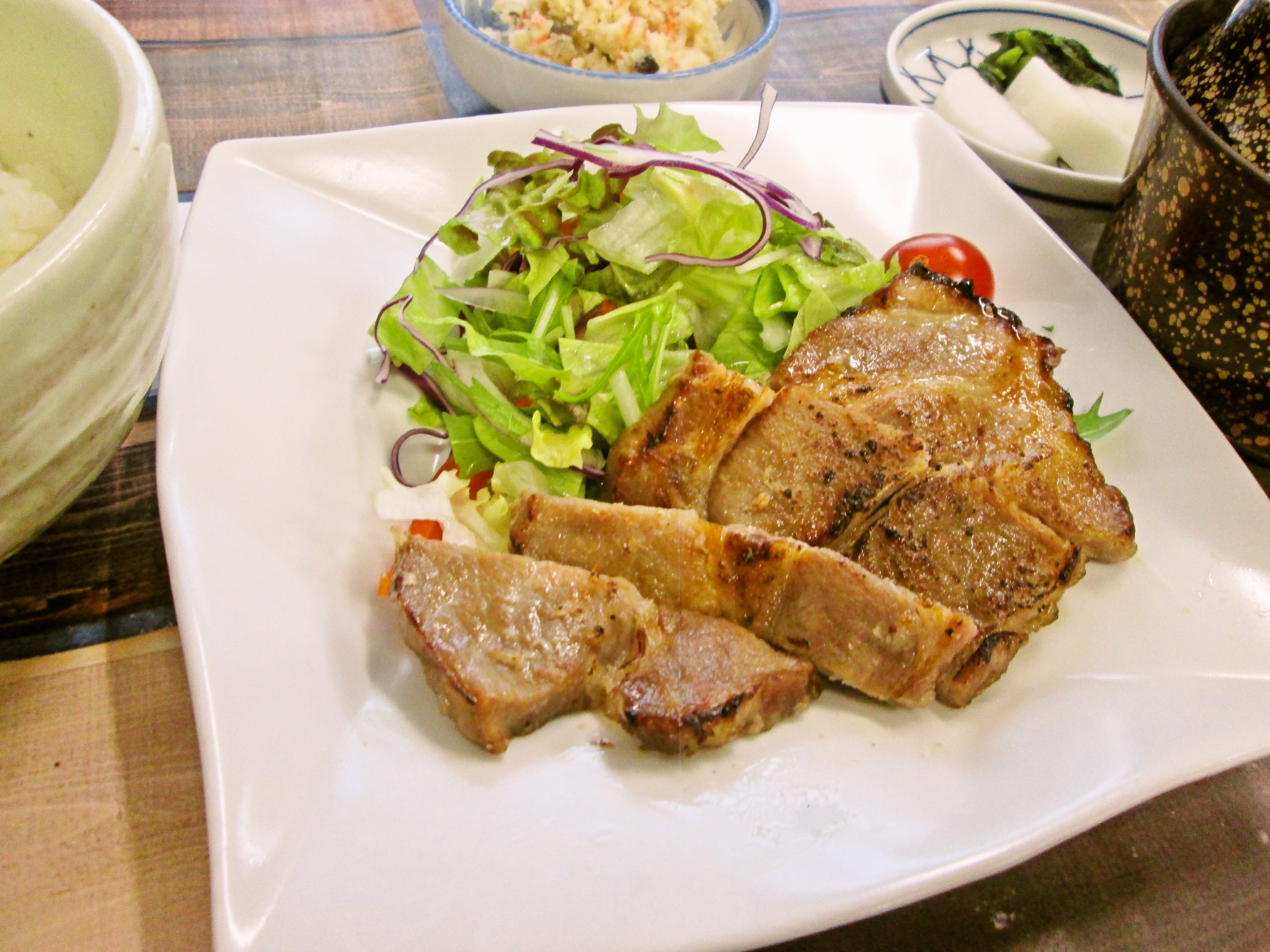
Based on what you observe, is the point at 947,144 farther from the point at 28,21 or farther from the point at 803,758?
the point at 28,21

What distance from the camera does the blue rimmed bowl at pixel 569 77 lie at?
311 centimetres

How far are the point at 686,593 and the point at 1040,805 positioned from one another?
0.77m

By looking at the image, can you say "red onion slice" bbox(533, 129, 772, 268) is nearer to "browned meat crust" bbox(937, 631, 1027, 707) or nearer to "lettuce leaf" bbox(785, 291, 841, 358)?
"lettuce leaf" bbox(785, 291, 841, 358)

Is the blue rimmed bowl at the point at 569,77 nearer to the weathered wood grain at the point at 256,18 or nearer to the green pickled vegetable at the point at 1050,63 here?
the weathered wood grain at the point at 256,18

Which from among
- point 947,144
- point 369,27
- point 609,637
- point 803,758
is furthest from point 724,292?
point 369,27

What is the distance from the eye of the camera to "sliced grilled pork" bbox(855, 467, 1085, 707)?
1.89 metres

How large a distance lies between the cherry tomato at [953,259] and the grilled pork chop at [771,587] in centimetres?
124

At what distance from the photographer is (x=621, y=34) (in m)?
3.37

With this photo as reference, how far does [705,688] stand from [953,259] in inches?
66.7

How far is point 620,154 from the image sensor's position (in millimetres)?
2609

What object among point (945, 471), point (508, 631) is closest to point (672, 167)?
point (945, 471)

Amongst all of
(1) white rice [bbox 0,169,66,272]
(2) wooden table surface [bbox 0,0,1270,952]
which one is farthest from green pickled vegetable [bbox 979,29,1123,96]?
(1) white rice [bbox 0,169,66,272]

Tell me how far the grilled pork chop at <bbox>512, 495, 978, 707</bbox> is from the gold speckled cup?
123cm

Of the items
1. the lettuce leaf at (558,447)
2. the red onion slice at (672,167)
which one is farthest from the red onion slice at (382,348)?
the red onion slice at (672,167)
